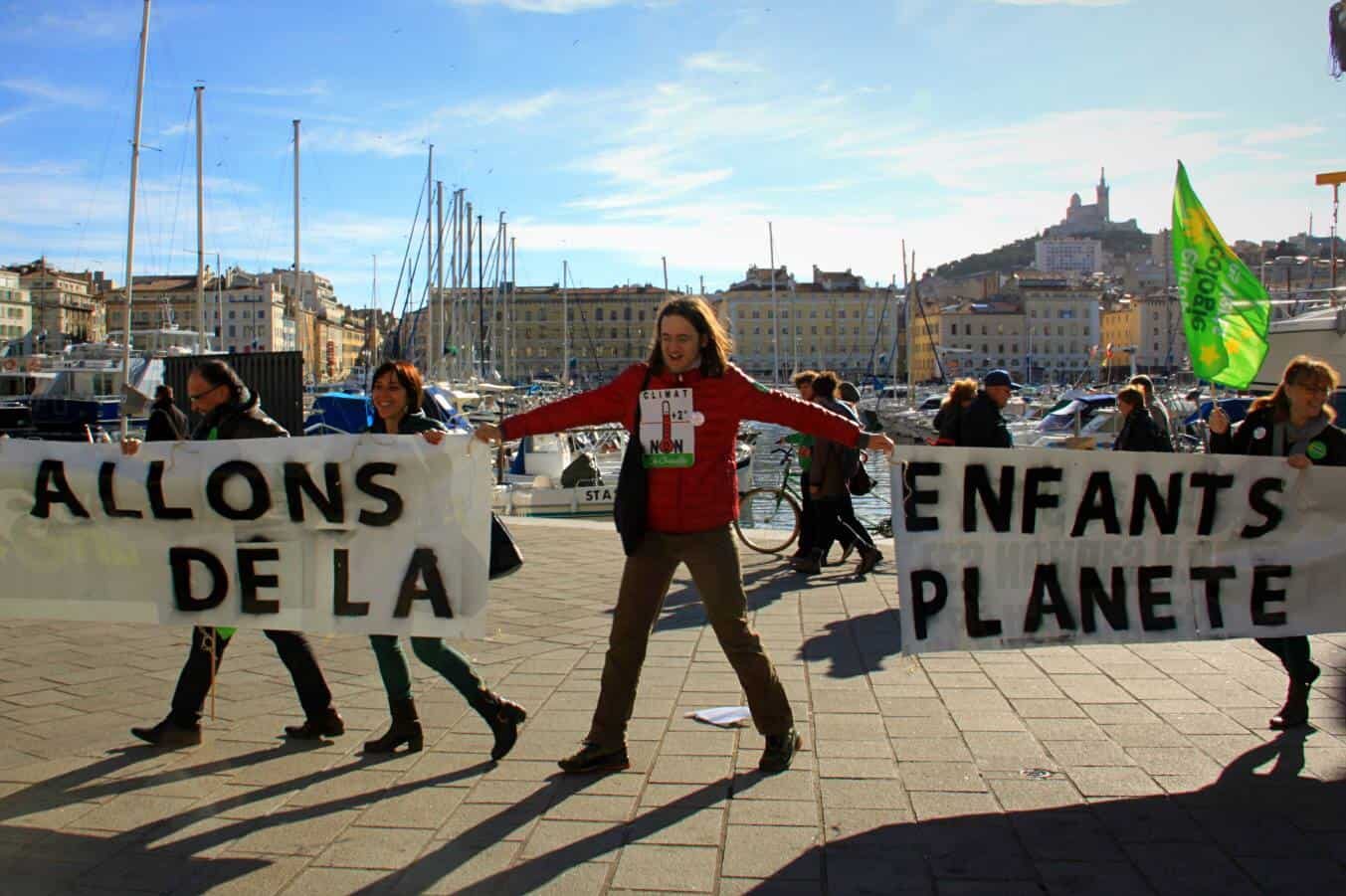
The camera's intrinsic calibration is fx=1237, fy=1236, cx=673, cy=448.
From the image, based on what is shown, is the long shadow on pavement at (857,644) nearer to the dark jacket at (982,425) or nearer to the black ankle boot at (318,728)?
the dark jacket at (982,425)

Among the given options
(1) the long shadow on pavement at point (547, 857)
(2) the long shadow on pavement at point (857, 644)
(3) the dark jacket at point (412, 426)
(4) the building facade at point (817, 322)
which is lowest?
(1) the long shadow on pavement at point (547, 857)

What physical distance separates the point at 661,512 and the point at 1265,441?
9.74 feet

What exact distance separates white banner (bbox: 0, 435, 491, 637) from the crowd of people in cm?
15

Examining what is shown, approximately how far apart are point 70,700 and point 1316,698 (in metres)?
A: 6.33

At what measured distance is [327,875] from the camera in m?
4.07

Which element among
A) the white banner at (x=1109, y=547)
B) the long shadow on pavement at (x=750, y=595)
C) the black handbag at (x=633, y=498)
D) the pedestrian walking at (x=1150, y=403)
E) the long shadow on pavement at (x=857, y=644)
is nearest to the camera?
the black handbag at (x=633, y=498)

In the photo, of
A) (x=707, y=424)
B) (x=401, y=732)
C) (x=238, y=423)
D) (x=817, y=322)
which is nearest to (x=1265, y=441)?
(x=707, y=424)

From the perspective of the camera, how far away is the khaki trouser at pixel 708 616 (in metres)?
5.04

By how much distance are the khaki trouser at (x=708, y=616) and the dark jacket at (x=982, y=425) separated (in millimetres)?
4823

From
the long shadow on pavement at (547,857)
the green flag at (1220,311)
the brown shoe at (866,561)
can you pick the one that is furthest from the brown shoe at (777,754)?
the green flag at (1220,311)

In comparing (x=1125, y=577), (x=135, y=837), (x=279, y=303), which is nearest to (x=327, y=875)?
(x=135, y=837)

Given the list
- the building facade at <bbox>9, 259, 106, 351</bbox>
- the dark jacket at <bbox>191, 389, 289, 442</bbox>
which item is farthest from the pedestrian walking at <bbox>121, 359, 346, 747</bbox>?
the building facade at <bbox>9, 259, 106, 351</bbox>

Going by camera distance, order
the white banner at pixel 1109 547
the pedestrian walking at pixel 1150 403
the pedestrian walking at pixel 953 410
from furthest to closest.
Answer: the pedestrian walking at pixel 1150 403
the pedestrian walking at pixel 953 410
the white banner at pixel 1109 547

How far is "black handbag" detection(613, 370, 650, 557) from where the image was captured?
5.02 m
